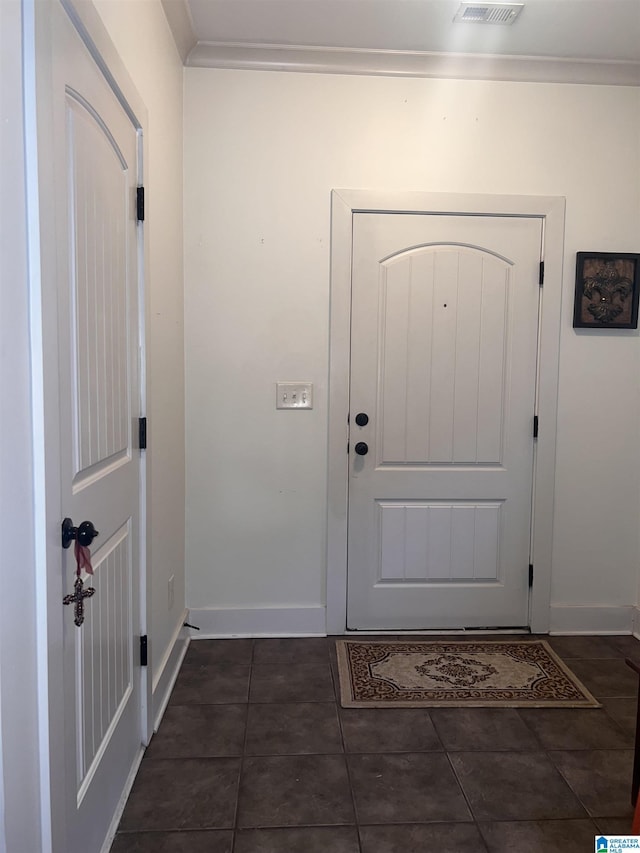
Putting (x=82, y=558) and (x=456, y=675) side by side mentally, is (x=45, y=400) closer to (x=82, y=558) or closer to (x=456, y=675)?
(x=82, y=558)

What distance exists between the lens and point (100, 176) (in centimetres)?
153

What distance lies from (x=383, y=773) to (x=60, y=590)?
1.28 m

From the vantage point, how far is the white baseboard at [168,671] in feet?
7.07

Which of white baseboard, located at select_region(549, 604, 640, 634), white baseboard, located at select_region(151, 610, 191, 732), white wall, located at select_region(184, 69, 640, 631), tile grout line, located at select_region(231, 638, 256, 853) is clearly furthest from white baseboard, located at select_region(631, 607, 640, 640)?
white baseboard, located at select_region(151, 610, 191, 732)

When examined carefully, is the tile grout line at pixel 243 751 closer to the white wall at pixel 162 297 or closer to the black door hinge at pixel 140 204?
the white wall at pixel 162 297

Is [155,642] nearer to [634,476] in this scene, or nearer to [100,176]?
[100,176]

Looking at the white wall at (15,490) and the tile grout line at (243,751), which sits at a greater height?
the white wall at (15,490)

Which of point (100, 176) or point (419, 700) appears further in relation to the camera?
point (419, 700)

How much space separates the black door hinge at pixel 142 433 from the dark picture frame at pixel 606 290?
6.91ft

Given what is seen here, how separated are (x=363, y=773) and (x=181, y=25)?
293 centimetres

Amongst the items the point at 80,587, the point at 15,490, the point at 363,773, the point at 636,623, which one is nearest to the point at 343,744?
the point at 363,773

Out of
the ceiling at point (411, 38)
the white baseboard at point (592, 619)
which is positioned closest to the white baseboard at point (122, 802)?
the white baseboard at point (592, 619)

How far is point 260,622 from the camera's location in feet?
9.43

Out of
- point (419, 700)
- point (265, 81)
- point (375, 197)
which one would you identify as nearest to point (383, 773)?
point (419, 700)
